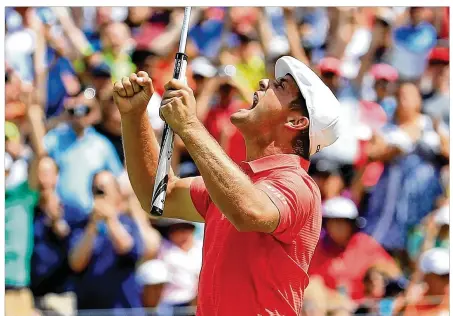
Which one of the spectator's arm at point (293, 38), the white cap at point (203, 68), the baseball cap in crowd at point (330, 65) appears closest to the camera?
the white cap at point (203, 68)

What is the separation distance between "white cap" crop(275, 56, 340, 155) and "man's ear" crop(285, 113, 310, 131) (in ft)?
0.09

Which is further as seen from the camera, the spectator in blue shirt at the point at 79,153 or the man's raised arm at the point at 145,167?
the spectator in blue shirt at the point at 79,153

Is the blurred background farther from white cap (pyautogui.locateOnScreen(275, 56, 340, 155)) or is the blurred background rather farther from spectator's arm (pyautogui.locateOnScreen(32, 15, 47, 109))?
white cap (pyautogui.locateOnScreen(275, 56, 340, 155))

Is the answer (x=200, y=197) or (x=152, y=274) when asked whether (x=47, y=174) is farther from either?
(x=200, y=197)

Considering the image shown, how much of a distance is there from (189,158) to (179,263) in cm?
72

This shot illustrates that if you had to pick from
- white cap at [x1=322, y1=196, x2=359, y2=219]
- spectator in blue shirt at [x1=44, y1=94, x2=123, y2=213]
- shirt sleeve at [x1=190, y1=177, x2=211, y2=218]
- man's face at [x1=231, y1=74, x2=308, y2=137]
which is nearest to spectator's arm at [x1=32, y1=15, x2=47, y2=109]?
spectator in blue shirt at [x1=44, y1=94, x2=123, y2=213]

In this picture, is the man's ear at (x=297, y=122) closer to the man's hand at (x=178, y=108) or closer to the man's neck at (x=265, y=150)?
the man's neck at (x=265, y=150)

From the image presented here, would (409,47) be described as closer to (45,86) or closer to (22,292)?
(45,86)

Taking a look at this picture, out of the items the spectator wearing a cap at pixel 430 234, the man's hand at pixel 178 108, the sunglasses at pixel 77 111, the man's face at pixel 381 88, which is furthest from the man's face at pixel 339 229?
the man's hand at pixel 178 108

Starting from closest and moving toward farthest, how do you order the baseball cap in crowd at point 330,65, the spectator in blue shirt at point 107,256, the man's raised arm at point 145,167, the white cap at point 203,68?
the man's raised arm at point 145,167, the spectator in blue shirt at point 107,256, the white cap at point 203,68, the baseball cap in crowd at point 330,65

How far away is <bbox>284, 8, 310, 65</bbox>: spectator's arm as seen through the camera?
7039 mm

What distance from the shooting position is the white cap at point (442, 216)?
6781 mm

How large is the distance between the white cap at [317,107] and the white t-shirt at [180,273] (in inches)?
106

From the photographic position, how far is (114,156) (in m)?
6.48
